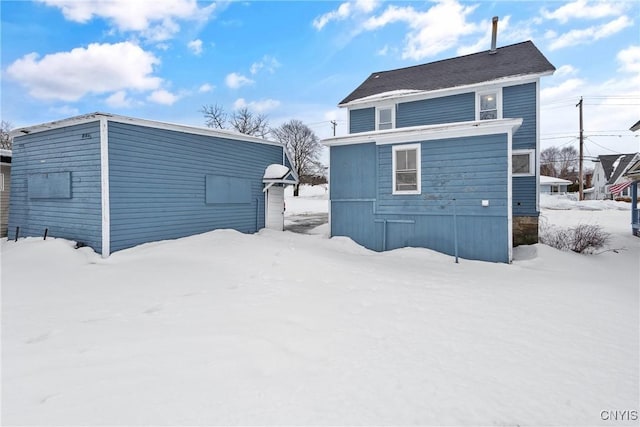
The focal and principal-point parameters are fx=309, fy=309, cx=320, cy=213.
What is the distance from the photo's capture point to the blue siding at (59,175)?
761cm

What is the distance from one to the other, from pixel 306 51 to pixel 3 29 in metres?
12.9

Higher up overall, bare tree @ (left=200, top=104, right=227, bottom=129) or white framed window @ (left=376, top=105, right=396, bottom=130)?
bare tree @ (left=200, top=104, right=227, bottom=129)

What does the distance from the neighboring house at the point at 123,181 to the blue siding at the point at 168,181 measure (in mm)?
24

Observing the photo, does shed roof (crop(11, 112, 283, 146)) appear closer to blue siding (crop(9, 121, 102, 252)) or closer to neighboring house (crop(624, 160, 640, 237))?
blue siding (crop(9, 121, 102, 252))

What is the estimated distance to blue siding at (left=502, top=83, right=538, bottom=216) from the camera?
1125cm

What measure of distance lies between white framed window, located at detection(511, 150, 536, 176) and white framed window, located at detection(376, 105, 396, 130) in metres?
5.12

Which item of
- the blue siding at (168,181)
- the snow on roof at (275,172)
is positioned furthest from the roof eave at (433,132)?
the blue siding at (168,181)

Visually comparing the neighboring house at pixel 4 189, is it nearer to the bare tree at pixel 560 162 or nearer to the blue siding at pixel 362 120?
the blue siding at pixel 362 120

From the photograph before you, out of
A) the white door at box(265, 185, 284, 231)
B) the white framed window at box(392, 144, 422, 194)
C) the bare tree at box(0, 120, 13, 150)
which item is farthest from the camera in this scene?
the bare tree at box(0, 120, 13, 150)

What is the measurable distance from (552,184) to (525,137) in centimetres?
3497

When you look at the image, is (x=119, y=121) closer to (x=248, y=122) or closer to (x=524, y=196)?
(x=524, y=196)

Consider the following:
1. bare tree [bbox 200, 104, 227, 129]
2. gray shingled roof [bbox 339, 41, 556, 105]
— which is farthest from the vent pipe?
bare tree [bbox 200, 104, 227, 129]

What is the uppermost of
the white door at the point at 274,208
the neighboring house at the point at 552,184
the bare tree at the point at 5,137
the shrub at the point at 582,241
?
the bare tree at the point at 5,137

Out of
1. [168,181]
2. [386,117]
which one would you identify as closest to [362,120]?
[386,117]
